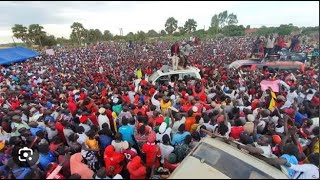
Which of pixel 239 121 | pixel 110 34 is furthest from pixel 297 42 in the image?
pixel 110 34

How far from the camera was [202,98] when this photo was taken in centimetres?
759

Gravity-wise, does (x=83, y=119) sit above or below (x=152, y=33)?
below

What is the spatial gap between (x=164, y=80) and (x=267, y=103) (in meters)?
3.80

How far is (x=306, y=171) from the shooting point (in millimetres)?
3623

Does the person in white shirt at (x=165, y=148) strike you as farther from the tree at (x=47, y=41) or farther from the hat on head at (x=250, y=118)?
the tree at (x=47, y=41)

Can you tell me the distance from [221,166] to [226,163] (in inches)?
3.6

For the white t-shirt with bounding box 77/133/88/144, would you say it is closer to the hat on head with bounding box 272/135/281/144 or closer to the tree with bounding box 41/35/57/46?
the hat on head with bounding box 272/135/281/144

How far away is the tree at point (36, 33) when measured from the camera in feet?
161

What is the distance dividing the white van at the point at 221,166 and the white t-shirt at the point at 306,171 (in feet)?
2.40

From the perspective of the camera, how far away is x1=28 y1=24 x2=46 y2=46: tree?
161ft

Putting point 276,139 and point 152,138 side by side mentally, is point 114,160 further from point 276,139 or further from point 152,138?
point 276,139

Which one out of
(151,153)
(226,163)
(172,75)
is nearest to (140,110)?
(151,153)

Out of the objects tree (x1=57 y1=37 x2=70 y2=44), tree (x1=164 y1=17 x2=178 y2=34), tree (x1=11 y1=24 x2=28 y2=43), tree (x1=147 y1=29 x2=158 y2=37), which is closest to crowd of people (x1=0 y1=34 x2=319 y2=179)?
tree (x1=147 y1=29 x2=158 y2=37)

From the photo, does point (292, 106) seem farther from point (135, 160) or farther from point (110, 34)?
point (110, 34)
